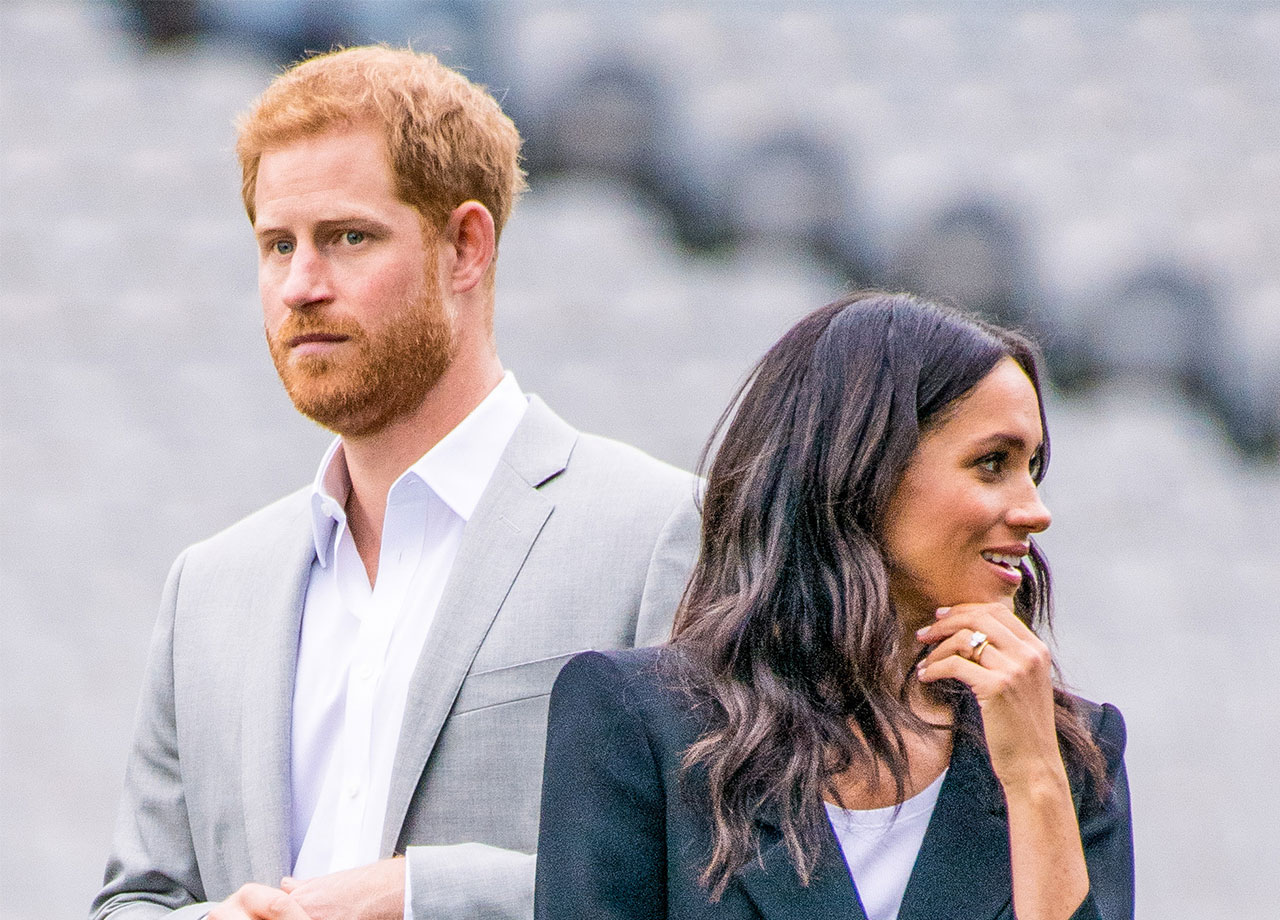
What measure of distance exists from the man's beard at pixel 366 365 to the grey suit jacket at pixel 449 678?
0.49 ft

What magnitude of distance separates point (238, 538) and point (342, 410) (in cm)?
30

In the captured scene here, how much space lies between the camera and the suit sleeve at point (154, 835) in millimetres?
1989

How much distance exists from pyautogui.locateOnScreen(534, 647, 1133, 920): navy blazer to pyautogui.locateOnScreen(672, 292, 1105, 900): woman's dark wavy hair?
4 cm

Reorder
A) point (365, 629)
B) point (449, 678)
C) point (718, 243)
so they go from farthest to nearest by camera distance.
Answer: point (718, 243)
point (365, 629)
point (449, 678)

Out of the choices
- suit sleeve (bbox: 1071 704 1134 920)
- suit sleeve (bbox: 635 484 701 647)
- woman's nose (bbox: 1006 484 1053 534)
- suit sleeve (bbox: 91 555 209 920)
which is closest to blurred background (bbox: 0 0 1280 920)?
suit sleeve (bbox: 91 555 209 920)

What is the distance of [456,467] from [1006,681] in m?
0.72

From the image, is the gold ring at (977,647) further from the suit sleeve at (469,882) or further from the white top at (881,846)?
the suit sleeve at (469,882)

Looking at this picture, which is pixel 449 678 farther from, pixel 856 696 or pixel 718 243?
pixel 718 243

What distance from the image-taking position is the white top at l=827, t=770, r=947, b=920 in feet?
5.31

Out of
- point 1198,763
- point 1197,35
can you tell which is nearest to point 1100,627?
point 1198,763

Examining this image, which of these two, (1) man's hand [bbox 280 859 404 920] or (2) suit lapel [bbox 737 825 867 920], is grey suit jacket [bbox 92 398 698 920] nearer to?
(1) man's hand [bbox 280 859 404 920]

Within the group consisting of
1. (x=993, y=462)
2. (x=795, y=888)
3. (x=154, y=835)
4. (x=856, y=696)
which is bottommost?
(x=154, y=835)

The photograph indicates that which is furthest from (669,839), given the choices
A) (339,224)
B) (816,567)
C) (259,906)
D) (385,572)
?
(339,224)

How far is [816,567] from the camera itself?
5.76 feet
